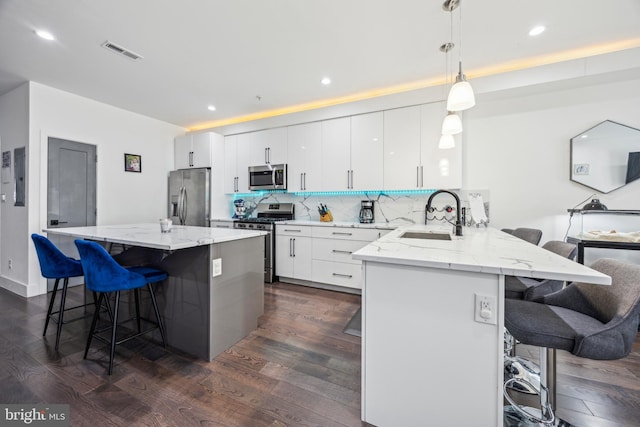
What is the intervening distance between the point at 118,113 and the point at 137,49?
6.91ft

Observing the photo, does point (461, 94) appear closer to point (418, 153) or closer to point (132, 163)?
point (418, 153)

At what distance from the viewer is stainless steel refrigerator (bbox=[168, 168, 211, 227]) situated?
450 centimetres

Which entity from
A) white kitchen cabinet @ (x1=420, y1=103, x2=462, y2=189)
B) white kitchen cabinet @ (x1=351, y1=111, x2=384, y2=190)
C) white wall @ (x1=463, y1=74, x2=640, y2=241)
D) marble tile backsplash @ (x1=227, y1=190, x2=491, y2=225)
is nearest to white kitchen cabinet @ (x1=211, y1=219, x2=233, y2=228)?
marble tile backsplash @ (x1=227, y1=190, x2=491, y2=225)

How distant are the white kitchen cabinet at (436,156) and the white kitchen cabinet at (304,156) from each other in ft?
4.76

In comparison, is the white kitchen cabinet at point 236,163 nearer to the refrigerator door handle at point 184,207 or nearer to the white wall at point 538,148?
the refrigerator door handle at point 184,207

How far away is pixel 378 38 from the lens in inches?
92.8

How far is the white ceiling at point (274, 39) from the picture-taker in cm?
200

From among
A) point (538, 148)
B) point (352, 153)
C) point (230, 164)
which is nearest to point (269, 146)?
point (230, 164)

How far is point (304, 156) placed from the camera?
157 inches

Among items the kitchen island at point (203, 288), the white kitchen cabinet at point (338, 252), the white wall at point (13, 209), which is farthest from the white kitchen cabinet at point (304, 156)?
the white wall at point (13, 209)

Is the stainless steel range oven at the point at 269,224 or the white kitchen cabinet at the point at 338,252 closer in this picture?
the white kitchen cabinet at the point at 338,252

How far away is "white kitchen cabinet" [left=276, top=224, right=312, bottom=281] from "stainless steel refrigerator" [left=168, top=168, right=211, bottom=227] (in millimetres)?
1547

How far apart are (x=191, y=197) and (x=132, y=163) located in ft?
3.41

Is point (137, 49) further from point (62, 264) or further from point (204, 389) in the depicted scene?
point (204, 389)
